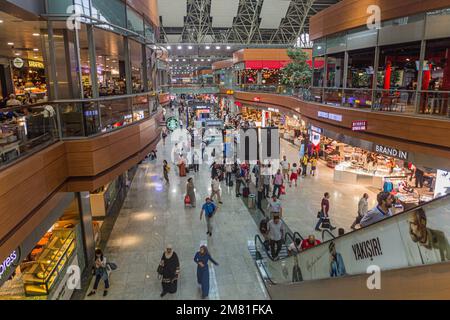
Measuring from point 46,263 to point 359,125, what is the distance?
388 inches

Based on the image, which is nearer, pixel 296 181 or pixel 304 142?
pixel 296 181

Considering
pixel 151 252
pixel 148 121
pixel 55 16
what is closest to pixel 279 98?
pixel 148 121

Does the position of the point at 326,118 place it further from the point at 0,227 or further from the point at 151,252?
the point at 0,227

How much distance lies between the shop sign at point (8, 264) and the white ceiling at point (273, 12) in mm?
43883

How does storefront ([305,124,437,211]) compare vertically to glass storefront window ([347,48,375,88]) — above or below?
below

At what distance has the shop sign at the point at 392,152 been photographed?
31.8 ft

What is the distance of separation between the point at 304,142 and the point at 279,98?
564 centimetres

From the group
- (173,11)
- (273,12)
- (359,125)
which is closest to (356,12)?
(359,125)

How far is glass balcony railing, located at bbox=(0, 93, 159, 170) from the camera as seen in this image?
5.36m

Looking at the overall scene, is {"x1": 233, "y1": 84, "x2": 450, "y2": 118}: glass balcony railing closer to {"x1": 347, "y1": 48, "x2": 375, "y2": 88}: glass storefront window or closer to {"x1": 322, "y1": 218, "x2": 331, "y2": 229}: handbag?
{"x1": 347, "y1": 48, "x2": 375, "y2": 88}: glass storefront window

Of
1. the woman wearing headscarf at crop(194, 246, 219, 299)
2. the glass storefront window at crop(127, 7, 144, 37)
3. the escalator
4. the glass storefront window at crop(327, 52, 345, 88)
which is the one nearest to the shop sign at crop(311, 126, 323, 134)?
the glass storefront window at crop(327, 52, 345, 88)

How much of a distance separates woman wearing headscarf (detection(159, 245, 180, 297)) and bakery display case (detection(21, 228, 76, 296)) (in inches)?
90.8

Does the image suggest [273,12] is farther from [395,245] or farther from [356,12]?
[395,245]

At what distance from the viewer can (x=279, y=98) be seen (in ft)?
87.0
